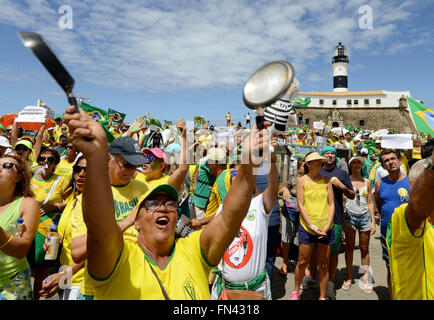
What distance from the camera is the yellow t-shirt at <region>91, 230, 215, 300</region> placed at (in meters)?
1.62

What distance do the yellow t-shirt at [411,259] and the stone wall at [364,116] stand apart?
62.3 metres

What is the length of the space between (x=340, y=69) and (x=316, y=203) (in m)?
80.2

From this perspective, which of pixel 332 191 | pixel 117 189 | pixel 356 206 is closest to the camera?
pixel 117 189

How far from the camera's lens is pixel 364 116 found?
65125 mm

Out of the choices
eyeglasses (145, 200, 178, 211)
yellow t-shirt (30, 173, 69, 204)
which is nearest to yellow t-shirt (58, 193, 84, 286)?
eyeglasses (145, 200, 178, 211)

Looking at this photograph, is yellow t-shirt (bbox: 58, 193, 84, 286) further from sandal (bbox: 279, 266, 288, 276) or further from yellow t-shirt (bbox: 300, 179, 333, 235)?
sandal (bbox: 279, 266, 288, 276)

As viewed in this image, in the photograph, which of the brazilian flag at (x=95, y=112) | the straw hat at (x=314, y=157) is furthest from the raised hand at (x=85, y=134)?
the brazilian flag at (x=95, y=112)

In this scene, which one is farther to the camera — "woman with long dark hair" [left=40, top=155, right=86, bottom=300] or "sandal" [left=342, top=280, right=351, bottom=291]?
"sandal" [left=342, top=280, right=351, bottom=291]

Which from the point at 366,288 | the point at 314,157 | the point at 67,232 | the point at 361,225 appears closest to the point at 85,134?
the point at 67,232

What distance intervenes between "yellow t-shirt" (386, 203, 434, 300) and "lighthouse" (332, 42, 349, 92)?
260 ft

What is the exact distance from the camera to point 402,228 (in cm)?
210
